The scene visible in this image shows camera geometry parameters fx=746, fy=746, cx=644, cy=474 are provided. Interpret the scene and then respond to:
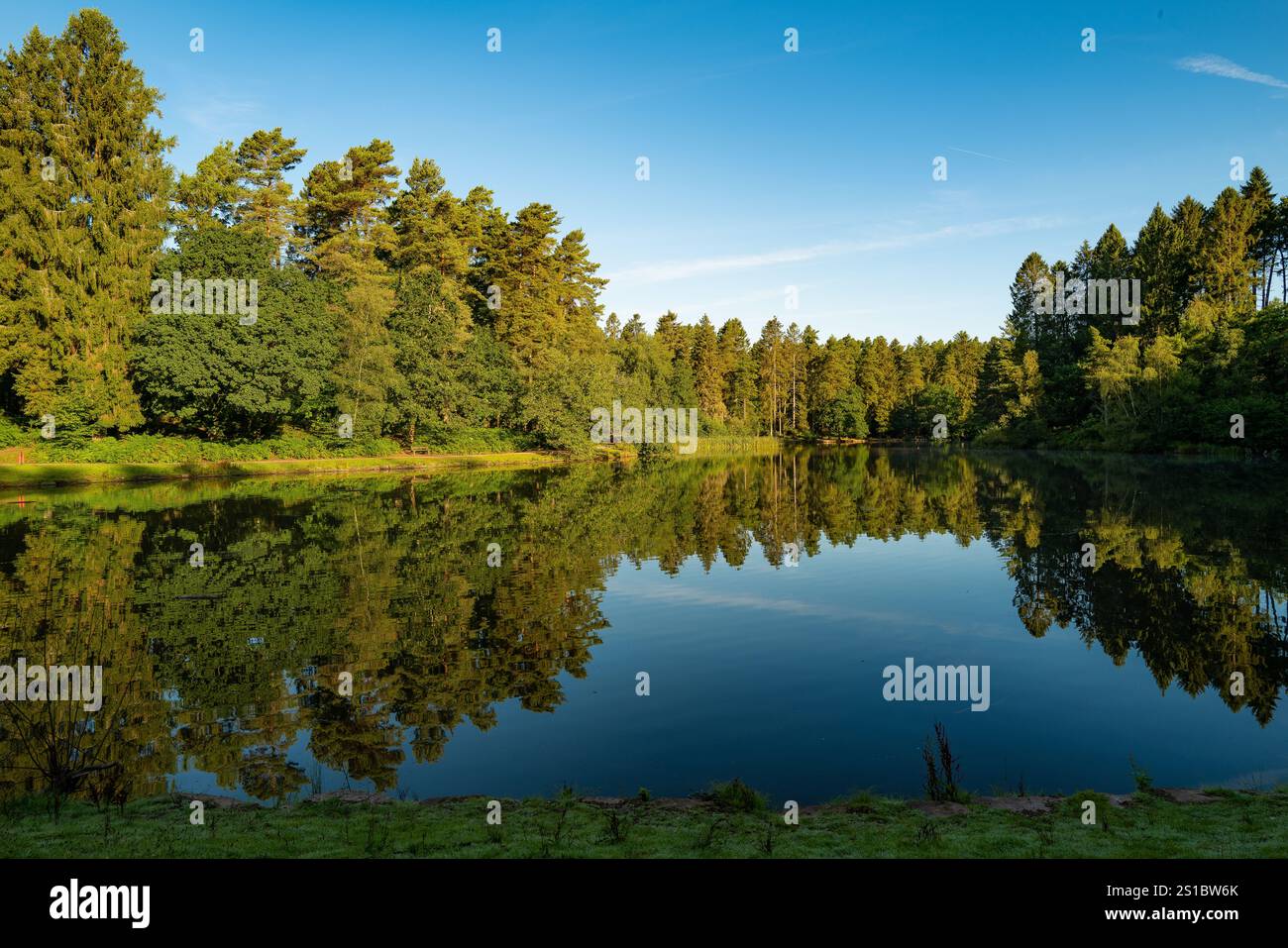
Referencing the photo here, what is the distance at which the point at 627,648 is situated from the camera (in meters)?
16.3

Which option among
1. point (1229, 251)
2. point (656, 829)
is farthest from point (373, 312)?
point (1229, 251)

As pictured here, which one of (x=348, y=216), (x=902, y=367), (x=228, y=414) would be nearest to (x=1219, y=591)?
(x=228, y=414)

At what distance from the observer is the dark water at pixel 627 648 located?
1038 centimetres

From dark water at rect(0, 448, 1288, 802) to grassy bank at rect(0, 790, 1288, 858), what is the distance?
1.05 m

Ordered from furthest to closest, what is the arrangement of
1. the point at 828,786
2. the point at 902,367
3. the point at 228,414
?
the point at 902,367
the point at 228,414
the point at 828,786

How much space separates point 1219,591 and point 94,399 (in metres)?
60.2

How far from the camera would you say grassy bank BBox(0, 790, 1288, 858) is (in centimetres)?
688

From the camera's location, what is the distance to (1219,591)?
19891mm

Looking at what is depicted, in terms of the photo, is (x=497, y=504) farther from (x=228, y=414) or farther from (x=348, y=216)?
(x=348, y=216)

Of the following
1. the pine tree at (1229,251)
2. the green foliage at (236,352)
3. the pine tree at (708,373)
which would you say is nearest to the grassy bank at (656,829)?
the green foliage at (236,352)

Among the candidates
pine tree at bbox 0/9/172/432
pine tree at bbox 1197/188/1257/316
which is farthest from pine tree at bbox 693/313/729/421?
pine tree at bbox 0/9/172/432

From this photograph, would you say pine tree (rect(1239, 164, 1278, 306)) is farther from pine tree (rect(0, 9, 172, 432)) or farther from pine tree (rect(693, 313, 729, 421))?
pine tree (rect(0, 9, 172, 432))

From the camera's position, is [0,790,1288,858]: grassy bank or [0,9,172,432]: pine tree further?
[0,9,172,432]: pine tree

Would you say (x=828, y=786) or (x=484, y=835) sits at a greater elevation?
(x=484, y=835)
